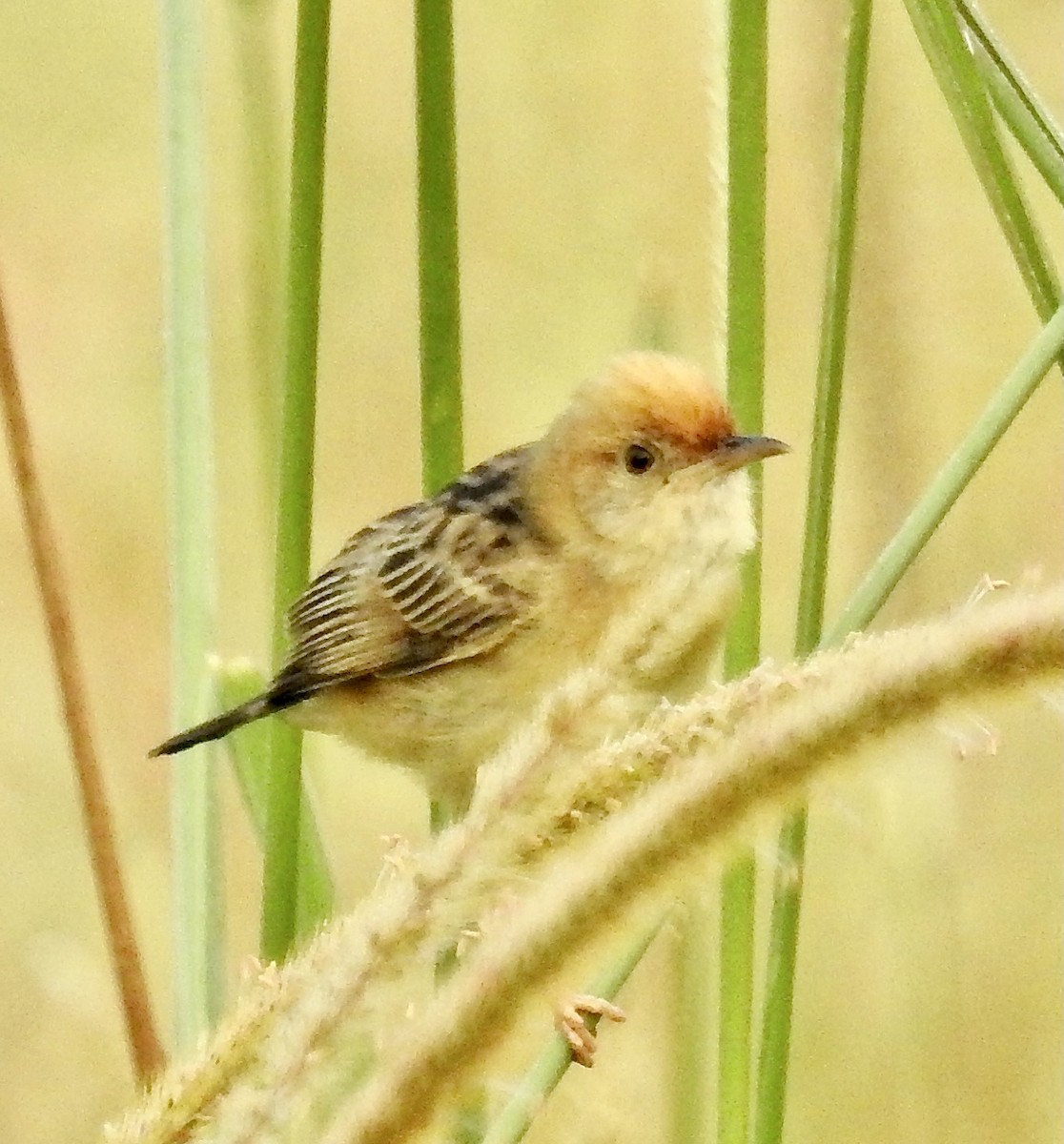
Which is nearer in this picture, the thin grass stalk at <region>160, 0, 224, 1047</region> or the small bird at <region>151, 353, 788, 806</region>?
the thin grass stalk at <region>160, 0, 224, 1047</region>

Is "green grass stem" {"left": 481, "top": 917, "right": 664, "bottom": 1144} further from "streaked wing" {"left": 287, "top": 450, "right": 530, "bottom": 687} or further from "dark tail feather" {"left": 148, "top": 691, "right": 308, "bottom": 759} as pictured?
"streaked wing" {"left": 287, "top": 450, "right": 530, "bottom": 687}

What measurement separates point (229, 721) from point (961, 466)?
0.56 meters

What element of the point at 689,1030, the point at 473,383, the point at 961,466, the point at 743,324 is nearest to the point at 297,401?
the point at 743,324

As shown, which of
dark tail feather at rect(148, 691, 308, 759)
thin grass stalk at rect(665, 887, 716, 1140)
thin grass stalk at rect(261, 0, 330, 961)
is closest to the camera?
thin grass stalk at rect(261, 0, 330, 961)

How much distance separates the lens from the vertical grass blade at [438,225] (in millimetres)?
1012

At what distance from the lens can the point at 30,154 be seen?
9.45 ft

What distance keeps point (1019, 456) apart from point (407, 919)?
218cm

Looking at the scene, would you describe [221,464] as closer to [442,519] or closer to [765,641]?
[765,641]

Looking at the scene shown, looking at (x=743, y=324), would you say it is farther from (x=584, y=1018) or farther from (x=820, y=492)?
(x=584, y=1018)

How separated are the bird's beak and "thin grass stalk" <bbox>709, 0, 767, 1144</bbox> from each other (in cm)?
19

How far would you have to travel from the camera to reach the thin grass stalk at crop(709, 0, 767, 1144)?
2.91ft

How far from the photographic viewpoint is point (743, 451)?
50.9 inches

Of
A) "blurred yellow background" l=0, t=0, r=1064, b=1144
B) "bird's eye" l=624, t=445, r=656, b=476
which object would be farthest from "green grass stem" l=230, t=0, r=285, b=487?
"blurred yellow background" l=0, t=0, r=1064, b=1144

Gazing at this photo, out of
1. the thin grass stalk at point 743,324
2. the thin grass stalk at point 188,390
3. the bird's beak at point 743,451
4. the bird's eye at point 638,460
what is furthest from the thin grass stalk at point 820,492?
the bird's eye at point 638,460
